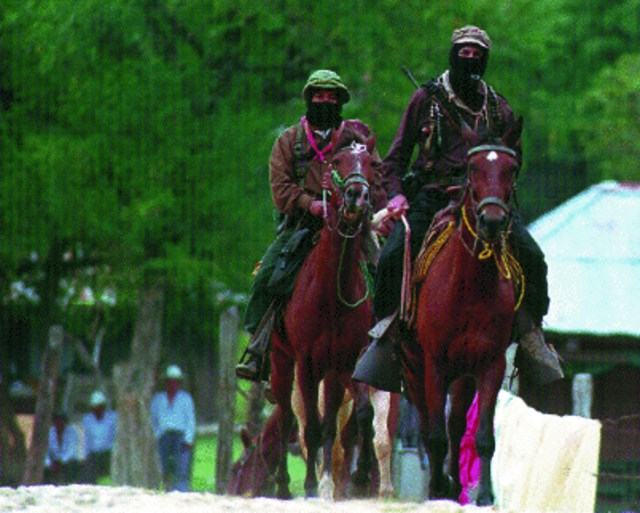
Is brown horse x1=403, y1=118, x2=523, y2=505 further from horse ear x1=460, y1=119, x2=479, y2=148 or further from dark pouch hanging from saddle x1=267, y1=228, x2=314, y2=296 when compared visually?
dark pouch hanging from saddle x1=267, y1=228, x2=314, y2=296

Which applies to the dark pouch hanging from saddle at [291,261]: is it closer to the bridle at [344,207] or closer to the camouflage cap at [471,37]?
the bridle at [344,207]

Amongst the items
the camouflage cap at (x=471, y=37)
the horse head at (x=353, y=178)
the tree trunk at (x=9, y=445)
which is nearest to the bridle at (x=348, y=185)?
the horse head at (x=353, y=178)

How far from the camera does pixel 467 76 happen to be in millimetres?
9648

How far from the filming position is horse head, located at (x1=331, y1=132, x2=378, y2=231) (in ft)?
30.5

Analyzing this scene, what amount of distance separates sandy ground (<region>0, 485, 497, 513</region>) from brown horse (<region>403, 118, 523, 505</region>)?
0.62 meters

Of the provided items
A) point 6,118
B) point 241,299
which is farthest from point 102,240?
point 241,299

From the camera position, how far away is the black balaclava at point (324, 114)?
10.9 metres

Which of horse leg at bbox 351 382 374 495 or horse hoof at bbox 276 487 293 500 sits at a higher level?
horse leg at bbox 351 382 374 495

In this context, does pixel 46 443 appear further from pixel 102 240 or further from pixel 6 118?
pixel 6 118

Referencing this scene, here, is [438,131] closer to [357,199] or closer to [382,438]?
[357,199]

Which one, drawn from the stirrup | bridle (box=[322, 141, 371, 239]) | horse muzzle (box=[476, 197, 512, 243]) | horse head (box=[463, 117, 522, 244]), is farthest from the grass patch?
horse muzzle (box=[476, 197, 512, 243])

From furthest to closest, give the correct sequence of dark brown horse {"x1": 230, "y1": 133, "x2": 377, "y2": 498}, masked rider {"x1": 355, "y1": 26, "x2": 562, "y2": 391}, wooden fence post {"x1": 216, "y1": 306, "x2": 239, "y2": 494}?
1. wooden fence post {"x1": 216, "y1": 306, "x2": 239, "y2": 494}
2. dark brown horse {"x1": 230, "y1": 133, "x2": 377, "y2": 498}
3. masked rider {"x1": 355, "y1": 26, "x2": 562, "y2": 391}

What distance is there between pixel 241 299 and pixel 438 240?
54.5 ft

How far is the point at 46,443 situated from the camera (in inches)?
824
